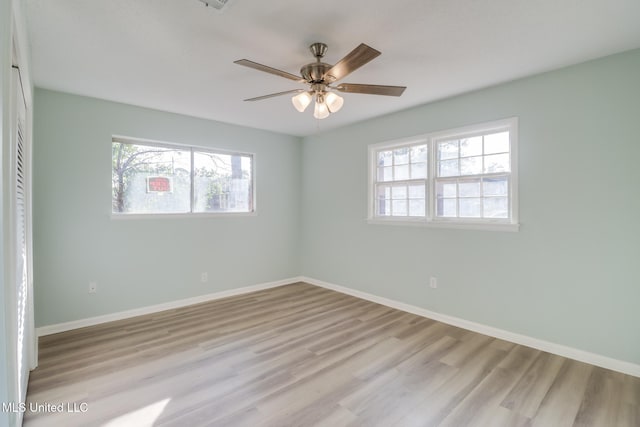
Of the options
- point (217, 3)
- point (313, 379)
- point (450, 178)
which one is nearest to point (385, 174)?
point (450, 178)

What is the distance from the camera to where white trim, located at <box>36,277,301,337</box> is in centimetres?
328

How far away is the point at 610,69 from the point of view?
2.53 m

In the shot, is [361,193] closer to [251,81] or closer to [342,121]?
[342,121]

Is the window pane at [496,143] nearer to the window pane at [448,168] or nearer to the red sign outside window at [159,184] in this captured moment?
the window pane at [448,168]

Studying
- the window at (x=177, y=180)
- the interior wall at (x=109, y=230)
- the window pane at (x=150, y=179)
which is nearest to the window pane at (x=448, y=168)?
the interior wall at (x=109, y=230)

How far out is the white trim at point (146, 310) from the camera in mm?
3284

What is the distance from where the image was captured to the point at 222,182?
15.2 feet

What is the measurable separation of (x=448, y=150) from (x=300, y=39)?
2.20m

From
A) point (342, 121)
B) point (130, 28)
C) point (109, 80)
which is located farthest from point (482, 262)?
point (109, 80)

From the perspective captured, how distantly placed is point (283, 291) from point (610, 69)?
4.48 metres

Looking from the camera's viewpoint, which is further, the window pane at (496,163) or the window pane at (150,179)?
the window pane at (150,179)

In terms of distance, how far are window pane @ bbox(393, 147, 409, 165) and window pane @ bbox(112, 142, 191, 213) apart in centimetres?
285

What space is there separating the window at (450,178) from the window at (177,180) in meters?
2.09

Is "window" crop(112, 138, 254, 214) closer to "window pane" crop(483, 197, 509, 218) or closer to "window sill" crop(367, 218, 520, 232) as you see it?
"window sill" crop(367, 218, 520, 232)
